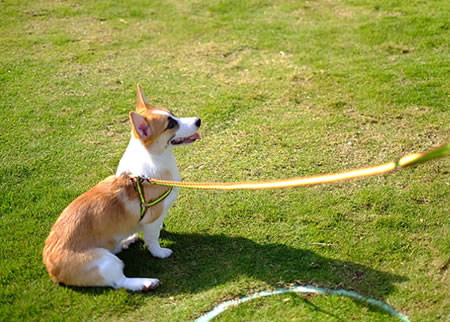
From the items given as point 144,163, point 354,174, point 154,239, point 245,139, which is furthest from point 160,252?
point 245,139

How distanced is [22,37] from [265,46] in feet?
14.2

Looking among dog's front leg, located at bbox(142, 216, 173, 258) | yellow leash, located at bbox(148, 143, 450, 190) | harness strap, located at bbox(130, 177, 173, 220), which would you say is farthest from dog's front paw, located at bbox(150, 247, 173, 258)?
yellow leash, located at bbox(148, 143, 450, 190)

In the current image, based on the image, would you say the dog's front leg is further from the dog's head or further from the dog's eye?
the dog's eye

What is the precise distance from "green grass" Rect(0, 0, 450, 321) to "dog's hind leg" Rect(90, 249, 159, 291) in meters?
0.08

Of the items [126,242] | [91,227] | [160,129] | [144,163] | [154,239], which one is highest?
[160,129]

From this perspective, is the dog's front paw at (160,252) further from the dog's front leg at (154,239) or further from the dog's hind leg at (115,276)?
→ the dog's hind leg at (115,276)

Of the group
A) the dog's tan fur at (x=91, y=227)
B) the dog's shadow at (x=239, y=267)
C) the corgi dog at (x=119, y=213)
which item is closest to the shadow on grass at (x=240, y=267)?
the dog's shadow at (x=239, y=267)

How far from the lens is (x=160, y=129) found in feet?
12.3

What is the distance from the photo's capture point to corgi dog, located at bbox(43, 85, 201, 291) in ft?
11.8

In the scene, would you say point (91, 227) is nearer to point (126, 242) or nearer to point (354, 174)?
point (126, 242)

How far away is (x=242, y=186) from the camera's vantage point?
11.4 feet

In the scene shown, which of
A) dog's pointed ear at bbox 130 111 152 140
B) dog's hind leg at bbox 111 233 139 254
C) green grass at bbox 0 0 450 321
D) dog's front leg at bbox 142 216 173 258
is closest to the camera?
dog's pointed ear at bbox 130 111 152 140

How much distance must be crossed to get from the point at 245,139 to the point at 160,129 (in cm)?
207

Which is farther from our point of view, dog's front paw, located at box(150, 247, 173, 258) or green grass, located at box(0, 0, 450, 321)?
dog's front paw, located at box(150, 247, 173, 258)
